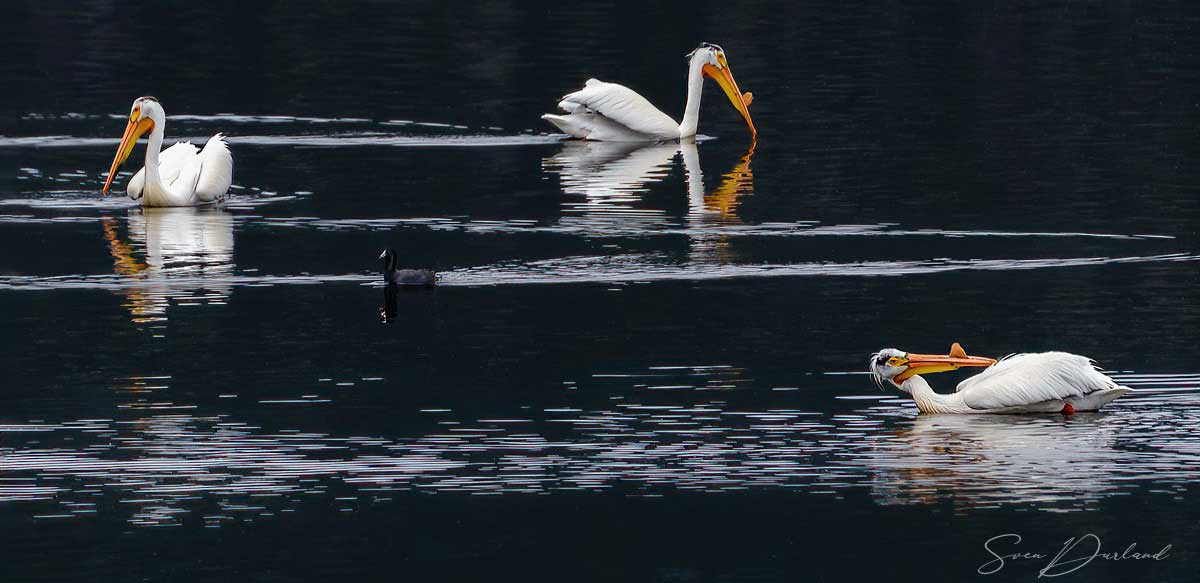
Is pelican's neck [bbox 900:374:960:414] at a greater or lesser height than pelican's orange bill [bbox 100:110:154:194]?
lesser

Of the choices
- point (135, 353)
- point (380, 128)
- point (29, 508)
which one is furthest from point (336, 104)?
point (29, 508)

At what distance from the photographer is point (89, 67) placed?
113 feet

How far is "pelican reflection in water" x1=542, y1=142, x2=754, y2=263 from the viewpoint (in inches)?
766

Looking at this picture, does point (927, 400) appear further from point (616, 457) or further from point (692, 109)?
point (692, 109)

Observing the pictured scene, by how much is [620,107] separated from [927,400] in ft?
49.4

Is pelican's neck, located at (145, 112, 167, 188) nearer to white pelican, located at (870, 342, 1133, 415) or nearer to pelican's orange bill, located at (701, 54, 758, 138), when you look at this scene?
pelican's orange bill, located at (701, 54, 758, 138)

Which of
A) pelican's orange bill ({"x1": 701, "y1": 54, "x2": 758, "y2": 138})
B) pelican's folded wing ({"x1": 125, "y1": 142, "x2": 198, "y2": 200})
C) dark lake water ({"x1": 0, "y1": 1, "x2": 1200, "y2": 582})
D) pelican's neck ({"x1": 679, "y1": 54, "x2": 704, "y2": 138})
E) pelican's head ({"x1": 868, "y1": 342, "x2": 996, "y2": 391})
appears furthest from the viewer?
pelican's neck ({"x1": 679, "y1": 54, "x2": 704, "y2": 138})

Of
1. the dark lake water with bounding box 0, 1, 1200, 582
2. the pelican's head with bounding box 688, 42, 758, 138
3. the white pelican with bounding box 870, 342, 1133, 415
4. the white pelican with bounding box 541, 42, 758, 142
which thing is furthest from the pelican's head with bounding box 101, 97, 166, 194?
the white pelican with bounding box 870, 342, 1133, 415

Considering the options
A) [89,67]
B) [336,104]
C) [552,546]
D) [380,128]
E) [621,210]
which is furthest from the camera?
[89,67]

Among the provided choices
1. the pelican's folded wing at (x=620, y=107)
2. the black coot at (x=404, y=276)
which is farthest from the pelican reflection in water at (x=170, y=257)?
the pelican's folded wing at (x=620, y=107)

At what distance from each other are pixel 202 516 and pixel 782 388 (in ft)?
12.0

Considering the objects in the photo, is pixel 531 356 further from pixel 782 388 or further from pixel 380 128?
pixel 380 128

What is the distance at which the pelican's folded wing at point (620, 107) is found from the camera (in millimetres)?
27297
